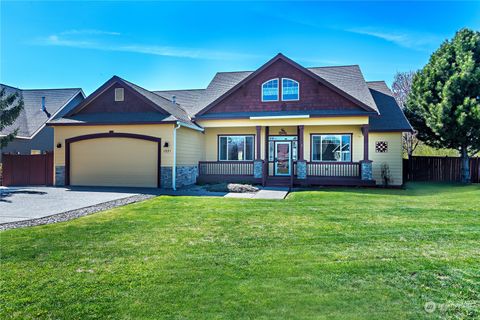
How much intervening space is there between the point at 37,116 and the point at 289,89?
17.8 meters

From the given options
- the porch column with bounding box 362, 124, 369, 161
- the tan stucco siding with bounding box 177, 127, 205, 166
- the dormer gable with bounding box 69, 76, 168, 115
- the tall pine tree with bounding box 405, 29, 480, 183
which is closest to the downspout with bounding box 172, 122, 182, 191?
the tan stucco siding with bounding box 177, 127, 205, 166

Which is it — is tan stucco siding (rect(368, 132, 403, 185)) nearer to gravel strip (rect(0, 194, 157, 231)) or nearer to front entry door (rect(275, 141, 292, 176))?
front entry door (rect(275, 141, 292, 176))

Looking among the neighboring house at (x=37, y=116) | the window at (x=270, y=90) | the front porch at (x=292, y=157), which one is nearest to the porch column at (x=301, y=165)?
the front porch at (x=292, y=157)

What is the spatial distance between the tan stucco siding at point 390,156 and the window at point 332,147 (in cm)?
118

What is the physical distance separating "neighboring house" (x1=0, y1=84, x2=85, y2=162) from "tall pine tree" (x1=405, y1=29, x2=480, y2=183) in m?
23.6

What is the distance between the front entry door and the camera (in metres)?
16.8

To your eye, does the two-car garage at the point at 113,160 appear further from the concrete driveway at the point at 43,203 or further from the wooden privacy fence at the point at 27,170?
the concrete driveway at the point at 43,203

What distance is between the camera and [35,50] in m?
13.7

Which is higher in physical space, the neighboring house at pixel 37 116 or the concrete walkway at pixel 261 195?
the neighboring house at pixel 37 116

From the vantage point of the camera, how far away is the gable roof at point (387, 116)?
51.0 ft

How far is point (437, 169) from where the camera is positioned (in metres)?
18.5

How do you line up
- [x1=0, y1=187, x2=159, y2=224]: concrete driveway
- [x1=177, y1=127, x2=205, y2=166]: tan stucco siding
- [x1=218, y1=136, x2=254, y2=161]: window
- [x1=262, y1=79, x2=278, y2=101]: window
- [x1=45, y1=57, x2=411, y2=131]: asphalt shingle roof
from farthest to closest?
1. [x1=218, y1=136, x2=254, y2=161]: window
2. [x1=262, y1=79, x2=278, y2=101]: window
3. [x1=45, y1=57, x2=411, y2=131]: asphalt shingle roof
4. [x1=177, y1=127, x2=205, y2=166]: tan stucco siding
5. [x1=0, y1=187, x2=159, y2=224]: concrete driveway

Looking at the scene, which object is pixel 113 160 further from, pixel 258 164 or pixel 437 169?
pixel 437 169

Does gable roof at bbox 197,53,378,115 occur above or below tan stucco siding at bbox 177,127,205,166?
above
